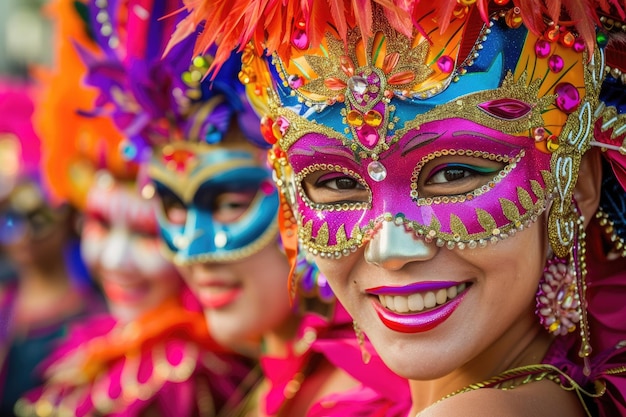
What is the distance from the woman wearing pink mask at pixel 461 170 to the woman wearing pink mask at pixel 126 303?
4.94ft

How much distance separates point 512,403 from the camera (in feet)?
5.05

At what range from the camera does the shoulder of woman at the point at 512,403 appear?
152cm

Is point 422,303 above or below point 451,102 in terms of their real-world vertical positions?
below

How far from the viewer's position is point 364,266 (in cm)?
170

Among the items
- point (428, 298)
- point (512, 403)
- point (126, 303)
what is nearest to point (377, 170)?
point (428, 298)

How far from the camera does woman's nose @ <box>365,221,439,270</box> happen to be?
5.21ft

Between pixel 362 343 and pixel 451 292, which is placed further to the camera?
pixel 362 343

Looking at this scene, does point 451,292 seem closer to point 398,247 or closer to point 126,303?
point 398,247

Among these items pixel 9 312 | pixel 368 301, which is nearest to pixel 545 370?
pixel 368 301

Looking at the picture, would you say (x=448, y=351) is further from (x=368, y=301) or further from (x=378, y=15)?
(x=378, y=15)

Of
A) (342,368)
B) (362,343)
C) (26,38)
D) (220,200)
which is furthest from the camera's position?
(26,38)

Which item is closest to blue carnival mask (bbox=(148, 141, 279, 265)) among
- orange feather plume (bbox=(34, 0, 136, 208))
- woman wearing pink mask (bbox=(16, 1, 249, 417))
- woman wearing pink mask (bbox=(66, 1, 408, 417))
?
woman wearing pink mask (bbox=(66, 1, 408, 417))

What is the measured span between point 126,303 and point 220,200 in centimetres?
88

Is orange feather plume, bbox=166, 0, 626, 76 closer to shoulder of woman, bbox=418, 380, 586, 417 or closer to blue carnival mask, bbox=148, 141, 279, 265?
shoulder of woman, bbox=418, 380, 586, 417
